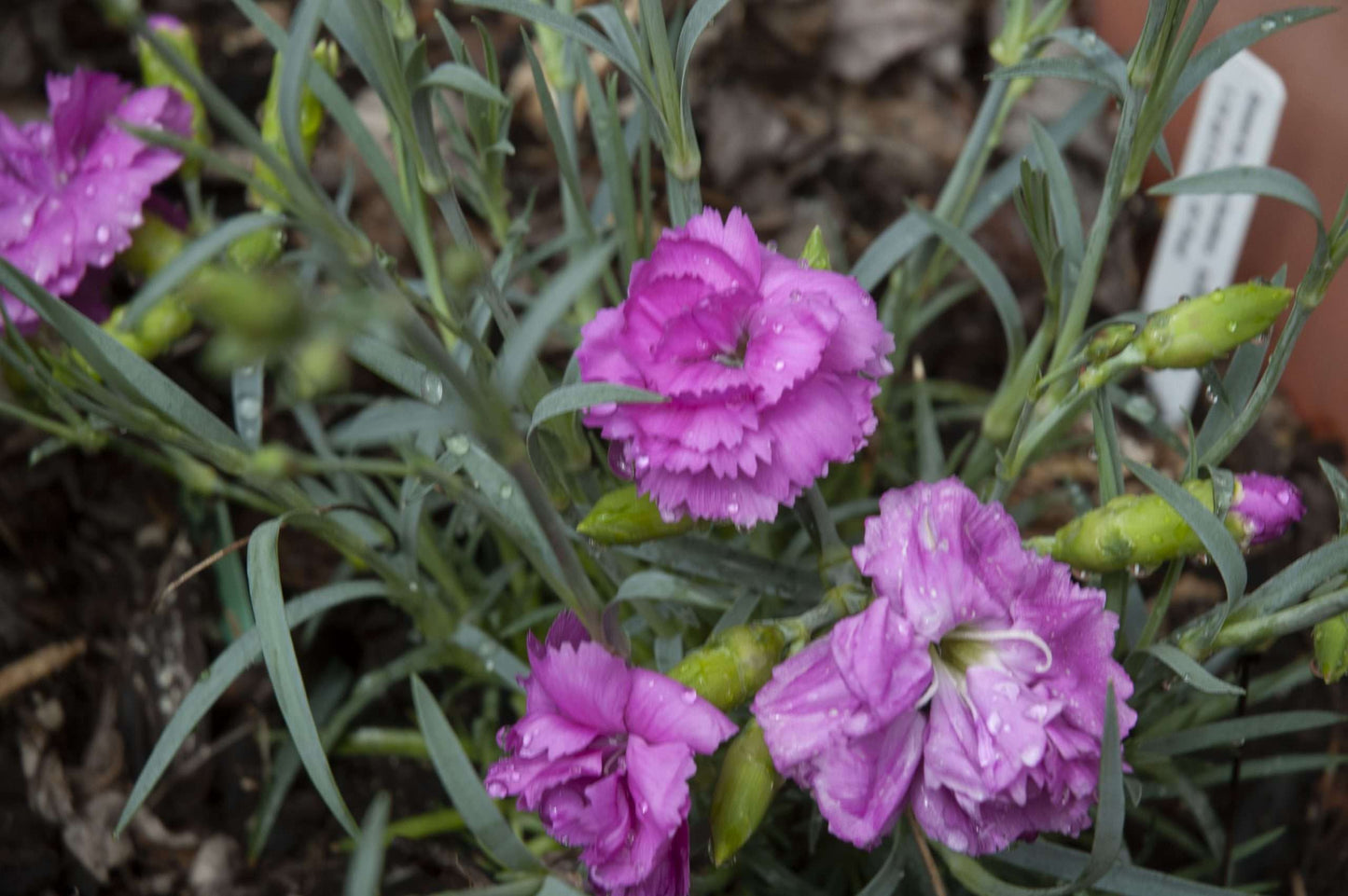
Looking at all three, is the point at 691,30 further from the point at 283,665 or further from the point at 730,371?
the point at 283,665

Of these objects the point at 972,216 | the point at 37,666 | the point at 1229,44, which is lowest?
the point at 37,666

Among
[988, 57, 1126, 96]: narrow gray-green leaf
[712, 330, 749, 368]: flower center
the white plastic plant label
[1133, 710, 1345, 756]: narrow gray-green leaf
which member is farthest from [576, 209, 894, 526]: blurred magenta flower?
the white plastic plant label

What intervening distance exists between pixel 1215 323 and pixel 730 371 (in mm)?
271

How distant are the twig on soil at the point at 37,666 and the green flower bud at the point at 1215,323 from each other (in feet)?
3.31

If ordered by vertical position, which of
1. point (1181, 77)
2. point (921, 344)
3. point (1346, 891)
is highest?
point (1181, 77)

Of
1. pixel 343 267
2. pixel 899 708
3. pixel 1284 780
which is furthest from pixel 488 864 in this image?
pixel 1284 780

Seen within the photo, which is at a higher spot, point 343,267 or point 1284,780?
point 343,267

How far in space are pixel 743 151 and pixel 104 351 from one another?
3.00ft

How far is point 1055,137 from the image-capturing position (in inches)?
38.4

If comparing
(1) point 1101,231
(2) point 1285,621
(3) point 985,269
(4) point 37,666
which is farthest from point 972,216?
(4) point 37,666

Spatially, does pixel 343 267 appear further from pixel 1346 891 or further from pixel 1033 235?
pixel 1346 891

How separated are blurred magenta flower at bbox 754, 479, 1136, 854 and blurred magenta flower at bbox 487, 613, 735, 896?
47 mm

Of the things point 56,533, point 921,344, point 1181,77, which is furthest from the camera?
point 921,344

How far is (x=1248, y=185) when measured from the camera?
697mm
